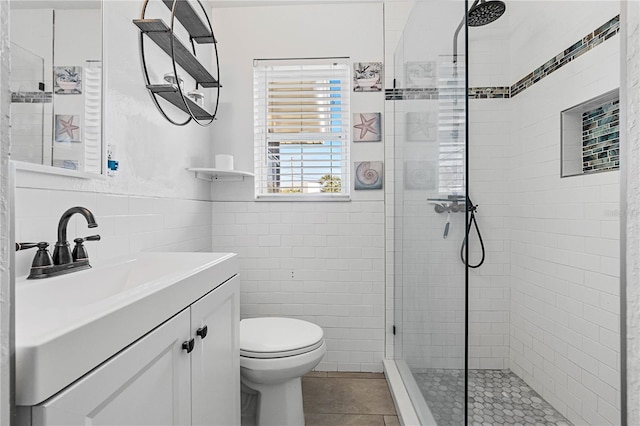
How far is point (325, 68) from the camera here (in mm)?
2457

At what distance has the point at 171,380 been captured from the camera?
2.89ft

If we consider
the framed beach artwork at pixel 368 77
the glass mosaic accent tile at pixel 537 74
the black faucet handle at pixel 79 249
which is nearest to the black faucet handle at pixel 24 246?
the black faucet handle at pixel 79 249

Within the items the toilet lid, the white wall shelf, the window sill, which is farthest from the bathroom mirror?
the window sill

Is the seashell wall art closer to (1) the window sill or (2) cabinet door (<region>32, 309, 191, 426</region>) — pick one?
(1) the window sill

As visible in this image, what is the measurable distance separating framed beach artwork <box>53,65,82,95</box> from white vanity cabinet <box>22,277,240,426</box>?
31.2 inches

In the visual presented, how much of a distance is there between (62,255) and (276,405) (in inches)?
46.0

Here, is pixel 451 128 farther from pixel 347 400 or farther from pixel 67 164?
pixel 347 400

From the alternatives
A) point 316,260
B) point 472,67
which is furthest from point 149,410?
point 472,67

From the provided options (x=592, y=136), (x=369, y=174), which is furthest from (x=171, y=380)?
(x=592, y=136)

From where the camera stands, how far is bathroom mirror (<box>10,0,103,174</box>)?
97 centimetres

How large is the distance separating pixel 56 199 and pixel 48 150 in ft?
0.51

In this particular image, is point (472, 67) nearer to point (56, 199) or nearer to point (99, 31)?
point (99, 31)

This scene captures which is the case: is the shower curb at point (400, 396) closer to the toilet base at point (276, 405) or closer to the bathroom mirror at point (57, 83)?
the toilet base at point (276, 405)

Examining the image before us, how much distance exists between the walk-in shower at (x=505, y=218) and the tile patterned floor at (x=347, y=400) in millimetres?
181
